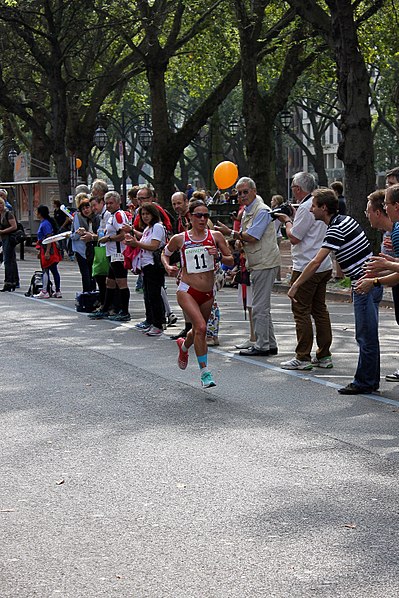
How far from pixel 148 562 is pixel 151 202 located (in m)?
11.1

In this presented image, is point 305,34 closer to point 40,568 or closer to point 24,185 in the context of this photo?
point 24,185

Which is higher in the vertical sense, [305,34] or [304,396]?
[305,34]

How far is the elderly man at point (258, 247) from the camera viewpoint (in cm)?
1323

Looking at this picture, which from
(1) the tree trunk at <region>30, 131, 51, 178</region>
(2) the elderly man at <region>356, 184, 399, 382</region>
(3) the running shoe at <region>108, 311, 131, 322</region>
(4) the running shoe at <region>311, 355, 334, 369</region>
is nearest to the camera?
(2) the elderly man at <region>356, 184, 399, 382</region>

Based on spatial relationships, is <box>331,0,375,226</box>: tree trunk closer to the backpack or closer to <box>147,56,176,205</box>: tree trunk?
the backpack

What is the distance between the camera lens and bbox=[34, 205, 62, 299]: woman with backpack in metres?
21.9

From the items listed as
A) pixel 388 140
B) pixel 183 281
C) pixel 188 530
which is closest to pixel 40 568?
pixel 188 530

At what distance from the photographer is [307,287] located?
12.5 m

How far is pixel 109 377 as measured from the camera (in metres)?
12.0

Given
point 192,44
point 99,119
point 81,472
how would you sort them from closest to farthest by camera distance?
1. point 81,472
2. point 192,44
3. point 99,119

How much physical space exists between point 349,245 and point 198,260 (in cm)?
150

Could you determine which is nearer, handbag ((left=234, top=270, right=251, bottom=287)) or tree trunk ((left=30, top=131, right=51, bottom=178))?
handbag ((left=234, top=270, right=251, bottom=287))

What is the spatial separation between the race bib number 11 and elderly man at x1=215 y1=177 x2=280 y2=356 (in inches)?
65.9

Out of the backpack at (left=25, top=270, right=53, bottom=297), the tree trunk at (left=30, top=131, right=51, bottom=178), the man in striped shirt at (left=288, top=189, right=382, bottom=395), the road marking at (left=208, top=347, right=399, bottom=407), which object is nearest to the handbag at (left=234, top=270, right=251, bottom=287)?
the road marking at (left=208, top=347, right=399, bottom=407)
